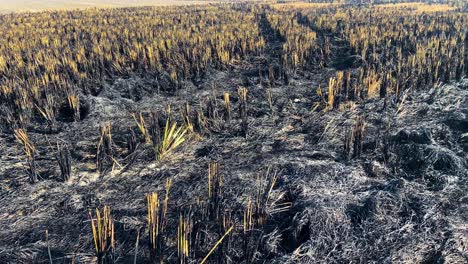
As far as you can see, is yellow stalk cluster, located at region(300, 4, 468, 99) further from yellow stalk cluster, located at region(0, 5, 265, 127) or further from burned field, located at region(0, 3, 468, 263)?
yellow stalk cluster, located at region(0, 5, 265, 127)

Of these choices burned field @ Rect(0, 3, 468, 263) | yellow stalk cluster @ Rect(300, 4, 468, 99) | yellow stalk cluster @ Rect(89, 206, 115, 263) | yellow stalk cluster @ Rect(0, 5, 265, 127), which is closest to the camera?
yellow stalk cluster @ Rect(89, 206, 115, 263)

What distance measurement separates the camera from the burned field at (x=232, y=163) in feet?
10.5

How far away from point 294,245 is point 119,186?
2.15 meters

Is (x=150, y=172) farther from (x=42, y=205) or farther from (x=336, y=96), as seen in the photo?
(x=336, y=96)

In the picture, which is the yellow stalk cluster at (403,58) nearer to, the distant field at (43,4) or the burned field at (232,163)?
the burned field at (232,163)

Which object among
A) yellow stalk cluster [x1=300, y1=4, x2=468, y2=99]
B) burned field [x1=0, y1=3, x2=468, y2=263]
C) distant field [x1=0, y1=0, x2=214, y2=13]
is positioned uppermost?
distant field [x1=0, y1=0, x2=214, y2=13]

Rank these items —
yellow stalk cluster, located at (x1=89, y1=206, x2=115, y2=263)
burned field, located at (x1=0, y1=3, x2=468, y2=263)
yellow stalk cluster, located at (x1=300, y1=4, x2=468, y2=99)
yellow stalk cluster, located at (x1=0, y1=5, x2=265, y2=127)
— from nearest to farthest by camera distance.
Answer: yellow stalk cluster, located at (x1=89, y1=206, x2=115, y2=263) < burned field, located at (x1=0, y1=3, x2=468, y2=263) < yellow stalk cluster, located at (x1=0, y1=5, x2=265, y2=127) < yellow stalk cluster, located at (x1=300, y1=4, x2=468, y2=99)

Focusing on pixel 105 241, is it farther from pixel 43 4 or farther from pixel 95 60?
pixel 43 4

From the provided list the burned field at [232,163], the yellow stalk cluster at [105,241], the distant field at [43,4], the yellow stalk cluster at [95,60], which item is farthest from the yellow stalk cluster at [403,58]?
the distant field at [43,4]

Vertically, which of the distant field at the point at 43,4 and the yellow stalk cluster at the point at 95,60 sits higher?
the distant field at the point at 43,4

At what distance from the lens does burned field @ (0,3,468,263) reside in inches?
126

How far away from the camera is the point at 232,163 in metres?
4.66

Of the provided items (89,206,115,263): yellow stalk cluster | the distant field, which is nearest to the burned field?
(89,206,115,263): yellow stalk cluster

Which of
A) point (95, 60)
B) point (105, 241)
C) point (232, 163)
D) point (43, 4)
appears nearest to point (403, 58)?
point (232, 163)
